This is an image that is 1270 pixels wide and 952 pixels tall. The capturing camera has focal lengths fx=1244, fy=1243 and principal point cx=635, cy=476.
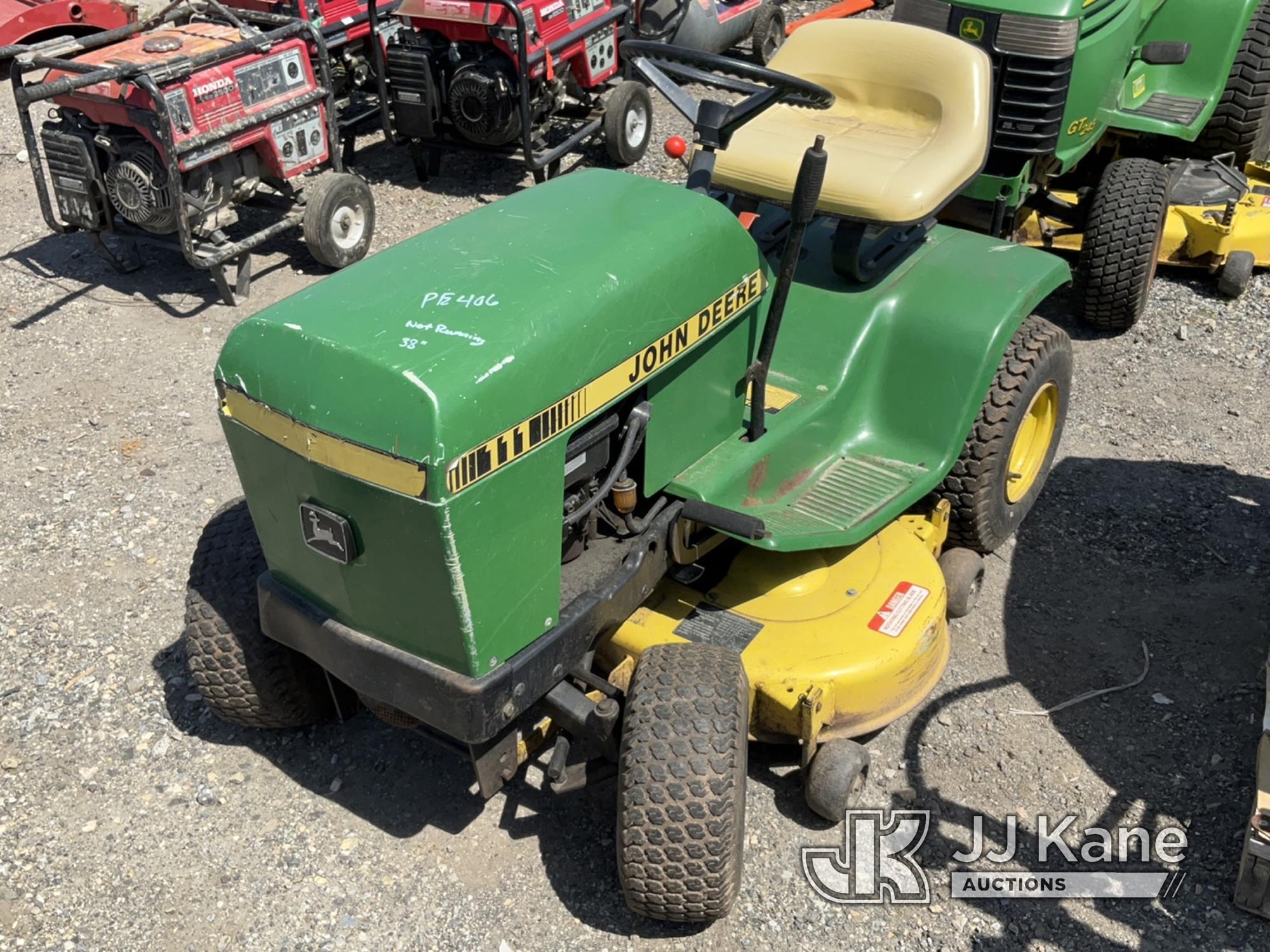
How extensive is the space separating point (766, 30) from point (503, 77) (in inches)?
115

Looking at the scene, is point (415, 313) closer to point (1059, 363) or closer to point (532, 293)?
point (532, 293)

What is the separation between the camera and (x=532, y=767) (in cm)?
329

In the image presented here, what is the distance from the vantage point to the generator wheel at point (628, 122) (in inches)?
273

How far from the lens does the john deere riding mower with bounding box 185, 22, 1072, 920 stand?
2.48 metres

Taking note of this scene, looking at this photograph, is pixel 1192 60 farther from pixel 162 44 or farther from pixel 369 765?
pixel 369 765

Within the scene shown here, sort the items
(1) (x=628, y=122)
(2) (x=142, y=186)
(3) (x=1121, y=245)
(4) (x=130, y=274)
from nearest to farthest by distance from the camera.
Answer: (3) (x=1121, y=245) < (2) (x=142, y=186) < (4) (x=130, y=274) < (1) (x=628, y=122)

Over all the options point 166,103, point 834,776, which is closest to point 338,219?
point 166,103

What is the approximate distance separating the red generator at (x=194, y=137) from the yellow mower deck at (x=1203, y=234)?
3.20 m

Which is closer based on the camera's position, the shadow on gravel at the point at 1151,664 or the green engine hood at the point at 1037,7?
the shadow on gravel at the point at 1151,664

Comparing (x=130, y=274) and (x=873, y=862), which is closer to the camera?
(x=873, y=862)

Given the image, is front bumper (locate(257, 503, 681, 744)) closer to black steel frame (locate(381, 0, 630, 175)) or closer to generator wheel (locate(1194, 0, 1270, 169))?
black steel frame (locate(381, 0, 630, 175))

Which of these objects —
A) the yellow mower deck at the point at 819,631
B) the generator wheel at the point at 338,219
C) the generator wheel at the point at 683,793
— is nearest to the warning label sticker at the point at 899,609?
the yellow mower deck at the point at 819,631

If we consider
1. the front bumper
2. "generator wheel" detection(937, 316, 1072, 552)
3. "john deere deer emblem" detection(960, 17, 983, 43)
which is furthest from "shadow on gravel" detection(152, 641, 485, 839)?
"john deere deer emblem" detection(960, 17, 983, 43)

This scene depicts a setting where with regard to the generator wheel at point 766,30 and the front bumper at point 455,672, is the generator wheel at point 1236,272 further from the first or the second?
Answer: the generator wheel at point 766,30
